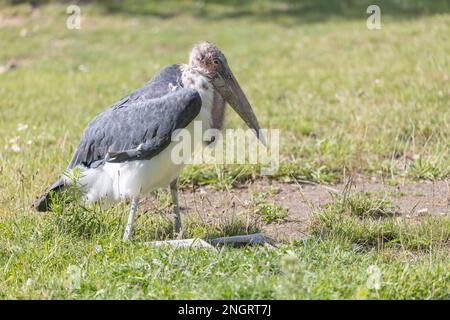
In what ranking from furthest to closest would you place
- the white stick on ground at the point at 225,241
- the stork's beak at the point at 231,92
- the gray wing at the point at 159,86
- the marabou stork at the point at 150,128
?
the stork's beak at the point at 231,92, the gray wing at the point at 159,86, the marabou stork at the point at 150,128, the white stick on ground at the point at 225,241

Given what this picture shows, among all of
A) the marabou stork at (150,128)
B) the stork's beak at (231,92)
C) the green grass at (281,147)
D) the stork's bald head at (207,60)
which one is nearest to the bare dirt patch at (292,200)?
the green grass at (281,147)

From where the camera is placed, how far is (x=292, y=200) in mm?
5617

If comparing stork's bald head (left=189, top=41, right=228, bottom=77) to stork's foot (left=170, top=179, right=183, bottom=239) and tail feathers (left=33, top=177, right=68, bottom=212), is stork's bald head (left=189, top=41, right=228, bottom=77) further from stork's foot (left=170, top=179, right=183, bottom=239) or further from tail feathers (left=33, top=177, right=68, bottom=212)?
tail feathers (left=33, top=177, right=68, bottom=212)

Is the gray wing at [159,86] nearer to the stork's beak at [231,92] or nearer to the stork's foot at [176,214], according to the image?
the stork's beak at [231,92]

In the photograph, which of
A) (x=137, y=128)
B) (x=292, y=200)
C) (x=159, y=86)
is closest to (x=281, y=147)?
(x=292, y=200)

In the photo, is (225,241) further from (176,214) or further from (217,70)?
(217,70)

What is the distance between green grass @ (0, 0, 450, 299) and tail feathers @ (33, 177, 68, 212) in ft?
0.41

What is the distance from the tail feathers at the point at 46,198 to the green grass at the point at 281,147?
0.41 ft

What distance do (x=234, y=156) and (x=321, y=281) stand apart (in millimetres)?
2767

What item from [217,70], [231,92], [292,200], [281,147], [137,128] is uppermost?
[217,70]

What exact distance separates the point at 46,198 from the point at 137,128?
2.58 feet

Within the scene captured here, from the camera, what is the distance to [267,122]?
7.49m

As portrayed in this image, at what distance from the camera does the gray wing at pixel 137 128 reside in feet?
14.6

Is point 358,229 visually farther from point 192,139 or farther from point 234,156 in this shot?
point 234,156
